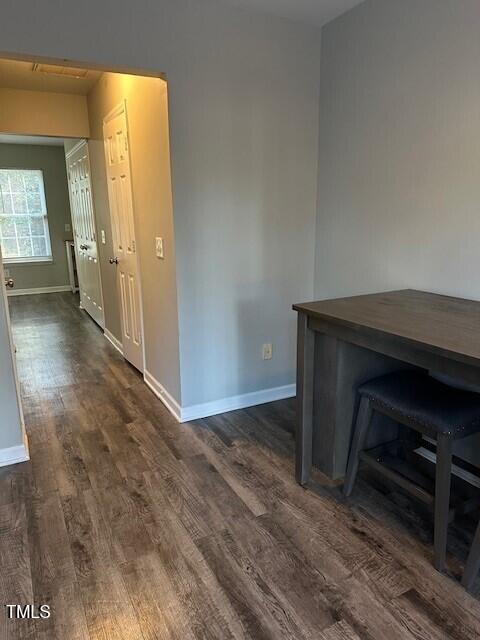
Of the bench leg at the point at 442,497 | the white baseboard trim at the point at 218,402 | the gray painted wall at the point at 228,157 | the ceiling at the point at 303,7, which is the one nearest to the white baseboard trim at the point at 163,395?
the white baseboard trim at the point at 218,402

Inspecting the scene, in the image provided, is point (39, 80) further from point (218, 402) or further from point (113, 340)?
point (218, 402)

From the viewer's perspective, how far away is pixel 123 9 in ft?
7.07

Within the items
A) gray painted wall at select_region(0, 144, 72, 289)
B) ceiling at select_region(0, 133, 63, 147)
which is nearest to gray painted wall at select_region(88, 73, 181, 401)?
ceiling at select_region(0, 133, 63, 147)

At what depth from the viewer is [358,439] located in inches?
76.5

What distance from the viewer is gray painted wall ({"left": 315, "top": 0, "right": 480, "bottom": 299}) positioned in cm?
197

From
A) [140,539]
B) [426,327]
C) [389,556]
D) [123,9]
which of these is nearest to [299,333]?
[426,327]

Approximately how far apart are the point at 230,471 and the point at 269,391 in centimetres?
91

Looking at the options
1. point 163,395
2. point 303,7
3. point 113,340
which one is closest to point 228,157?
point 303,7

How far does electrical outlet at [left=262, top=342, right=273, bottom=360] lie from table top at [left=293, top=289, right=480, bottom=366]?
39.2 inches

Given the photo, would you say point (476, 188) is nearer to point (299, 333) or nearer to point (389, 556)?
point (299, 333)

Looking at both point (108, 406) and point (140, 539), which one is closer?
point (140, 539)

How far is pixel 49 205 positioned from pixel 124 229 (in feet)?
14.4

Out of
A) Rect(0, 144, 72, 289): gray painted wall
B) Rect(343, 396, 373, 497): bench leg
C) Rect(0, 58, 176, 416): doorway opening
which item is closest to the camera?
Rect(343, 396, 373, 497): bench leg

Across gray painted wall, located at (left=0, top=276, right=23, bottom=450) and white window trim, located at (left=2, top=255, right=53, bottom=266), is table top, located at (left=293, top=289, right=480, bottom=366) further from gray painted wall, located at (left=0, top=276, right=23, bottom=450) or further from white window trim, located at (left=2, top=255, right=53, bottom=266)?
white window trim, located at (left=2, top=255, right=53, bottom=266)
